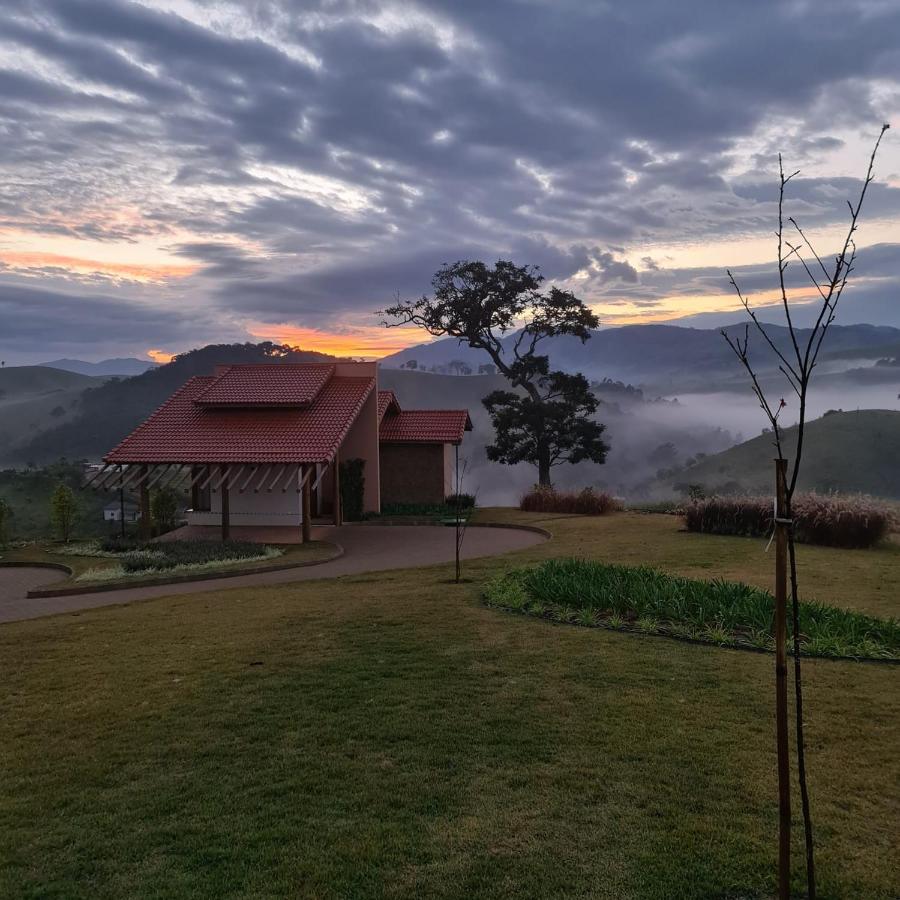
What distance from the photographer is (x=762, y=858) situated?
13.9ft

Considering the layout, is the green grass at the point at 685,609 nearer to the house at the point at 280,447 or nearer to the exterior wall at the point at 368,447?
the house at the point at 280,447

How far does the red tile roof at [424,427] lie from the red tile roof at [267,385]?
4.19m

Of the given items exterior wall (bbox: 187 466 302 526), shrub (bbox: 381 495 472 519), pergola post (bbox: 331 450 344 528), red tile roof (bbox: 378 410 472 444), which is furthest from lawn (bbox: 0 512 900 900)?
red tile roof (bbox: 378 410 472 444)

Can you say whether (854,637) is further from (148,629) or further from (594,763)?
(148,629)

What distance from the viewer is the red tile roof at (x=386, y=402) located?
2851 centimetres

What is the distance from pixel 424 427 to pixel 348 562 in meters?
13.1

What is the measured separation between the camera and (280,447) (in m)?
21.5

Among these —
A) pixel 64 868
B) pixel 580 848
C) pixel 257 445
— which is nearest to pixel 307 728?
pixel 64 868

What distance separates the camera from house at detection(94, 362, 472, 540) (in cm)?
2147

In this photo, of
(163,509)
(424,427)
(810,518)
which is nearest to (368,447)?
(424,427)

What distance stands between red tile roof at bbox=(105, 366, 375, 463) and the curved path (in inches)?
119

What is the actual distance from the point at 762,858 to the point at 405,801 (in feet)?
7.64

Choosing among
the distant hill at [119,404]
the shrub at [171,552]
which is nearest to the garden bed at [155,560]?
the shrub at [171,552]

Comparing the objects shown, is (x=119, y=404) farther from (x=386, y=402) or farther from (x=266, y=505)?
(x=266, y=505)
